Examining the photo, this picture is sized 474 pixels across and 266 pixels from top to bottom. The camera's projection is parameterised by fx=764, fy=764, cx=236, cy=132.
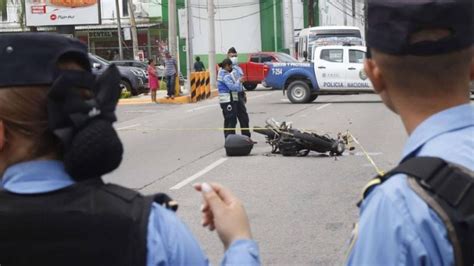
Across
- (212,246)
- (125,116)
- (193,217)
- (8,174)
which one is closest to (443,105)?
(8,174)

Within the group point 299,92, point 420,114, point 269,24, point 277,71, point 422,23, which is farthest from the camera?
point 269,24

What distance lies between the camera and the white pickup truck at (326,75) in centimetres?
2617

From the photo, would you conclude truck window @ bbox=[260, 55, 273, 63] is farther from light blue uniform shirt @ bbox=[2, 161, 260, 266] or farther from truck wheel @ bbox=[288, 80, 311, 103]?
light blue uniform shirt @ bbox=[2, 161, 260, 266]

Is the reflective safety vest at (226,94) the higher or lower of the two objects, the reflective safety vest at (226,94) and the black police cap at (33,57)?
the lower

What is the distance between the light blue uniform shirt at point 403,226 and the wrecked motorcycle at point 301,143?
10753 mm

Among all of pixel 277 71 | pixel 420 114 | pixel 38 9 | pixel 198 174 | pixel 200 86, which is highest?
pixel 38 9

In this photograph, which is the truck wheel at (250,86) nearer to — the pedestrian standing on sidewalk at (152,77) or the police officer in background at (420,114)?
the pedestrian standing on sidewalk at (152,77)

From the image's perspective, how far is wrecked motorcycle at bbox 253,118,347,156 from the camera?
12570mm

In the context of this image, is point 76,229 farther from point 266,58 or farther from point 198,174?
point 266,58

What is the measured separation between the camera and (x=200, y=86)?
30.5 metres

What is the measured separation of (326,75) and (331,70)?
240 mm

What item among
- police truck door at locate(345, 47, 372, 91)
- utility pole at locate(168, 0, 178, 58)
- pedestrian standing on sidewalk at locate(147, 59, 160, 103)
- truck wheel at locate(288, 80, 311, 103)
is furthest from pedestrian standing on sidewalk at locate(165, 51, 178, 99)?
police truck door at locate(345, 47, 372, 91)

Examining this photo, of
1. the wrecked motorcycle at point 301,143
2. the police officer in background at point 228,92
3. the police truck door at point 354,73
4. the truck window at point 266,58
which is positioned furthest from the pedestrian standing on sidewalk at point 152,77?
the wrecked motorcycle at point 301,143

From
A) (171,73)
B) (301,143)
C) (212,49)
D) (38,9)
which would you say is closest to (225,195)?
(301,143)
